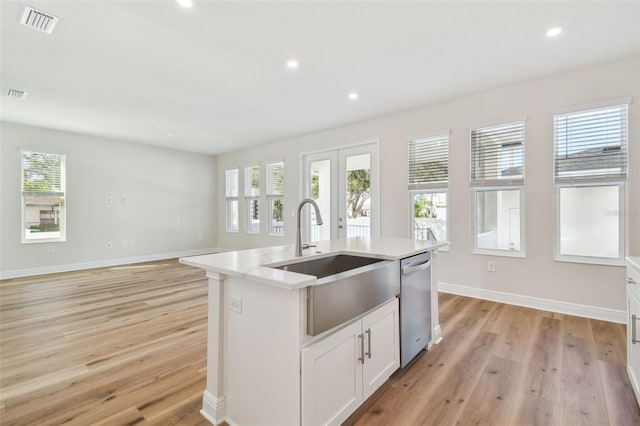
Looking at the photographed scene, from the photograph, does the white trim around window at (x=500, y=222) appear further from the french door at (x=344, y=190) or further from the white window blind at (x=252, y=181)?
the white window blind at (x=252, y=181)

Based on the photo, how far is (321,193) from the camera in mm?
5793

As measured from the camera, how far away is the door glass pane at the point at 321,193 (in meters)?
5.65

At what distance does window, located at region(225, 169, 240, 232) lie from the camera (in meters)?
7.73

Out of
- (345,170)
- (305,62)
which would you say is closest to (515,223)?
(345,170)

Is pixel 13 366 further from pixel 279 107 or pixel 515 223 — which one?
pixel 515 223

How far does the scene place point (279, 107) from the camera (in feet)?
14.3

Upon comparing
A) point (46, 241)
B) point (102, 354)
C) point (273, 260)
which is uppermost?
point (273, 260)

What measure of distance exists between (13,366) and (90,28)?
9.12 feet

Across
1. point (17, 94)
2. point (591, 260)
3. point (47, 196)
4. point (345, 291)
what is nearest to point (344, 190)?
point (591, 260)

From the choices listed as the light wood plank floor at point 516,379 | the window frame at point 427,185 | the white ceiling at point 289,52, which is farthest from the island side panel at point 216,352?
the window frame at point 427,185

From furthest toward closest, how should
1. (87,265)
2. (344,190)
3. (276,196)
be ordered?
(276,196)
(87,265)
(344,190)

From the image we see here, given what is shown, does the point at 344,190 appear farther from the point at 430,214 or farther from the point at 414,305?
the point at 414,305

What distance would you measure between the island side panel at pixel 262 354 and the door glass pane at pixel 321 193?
410 cm

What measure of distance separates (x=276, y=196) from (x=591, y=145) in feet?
17.2
